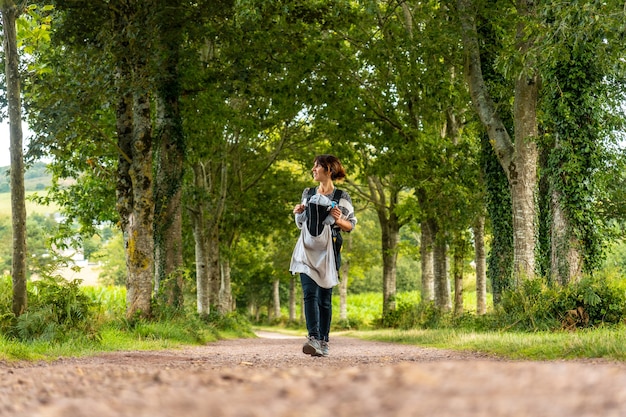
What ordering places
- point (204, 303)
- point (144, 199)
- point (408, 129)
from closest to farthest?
point (144, 199), point (408, 129), point (204, 303)

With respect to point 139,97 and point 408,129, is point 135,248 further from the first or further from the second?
point 408,129

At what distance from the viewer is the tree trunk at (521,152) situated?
15.6 metres

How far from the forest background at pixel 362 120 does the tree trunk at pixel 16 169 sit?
0.13 m

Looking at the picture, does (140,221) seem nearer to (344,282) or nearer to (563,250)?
(563,250)

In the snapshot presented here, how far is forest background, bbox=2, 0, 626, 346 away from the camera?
43.4ft

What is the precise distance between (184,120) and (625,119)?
11.9 metres

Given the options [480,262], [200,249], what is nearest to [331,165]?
[200,249]

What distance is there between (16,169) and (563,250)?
10.1m

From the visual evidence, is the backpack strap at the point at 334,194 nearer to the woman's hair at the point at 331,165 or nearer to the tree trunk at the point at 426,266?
the woman's hair at the point at 331,165

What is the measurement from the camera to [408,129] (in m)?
21.9

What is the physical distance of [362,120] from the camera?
2284cm

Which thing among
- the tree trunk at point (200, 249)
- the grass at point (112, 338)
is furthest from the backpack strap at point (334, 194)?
the tree trunk at point (200, 249)

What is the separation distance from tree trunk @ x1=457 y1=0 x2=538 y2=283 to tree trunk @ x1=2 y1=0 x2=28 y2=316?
33.4ft

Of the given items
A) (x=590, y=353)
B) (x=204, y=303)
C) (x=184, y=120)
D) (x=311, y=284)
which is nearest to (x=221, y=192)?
(x=204, y=303)
